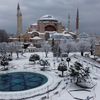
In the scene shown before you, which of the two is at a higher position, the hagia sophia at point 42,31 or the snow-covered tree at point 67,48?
the hagia sophia at point 42,31

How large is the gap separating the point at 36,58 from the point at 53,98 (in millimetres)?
11917

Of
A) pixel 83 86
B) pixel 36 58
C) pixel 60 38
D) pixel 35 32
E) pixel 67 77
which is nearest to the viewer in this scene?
pixel 83 86

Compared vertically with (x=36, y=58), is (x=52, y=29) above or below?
above

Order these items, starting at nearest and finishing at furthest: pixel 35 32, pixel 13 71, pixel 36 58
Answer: pixel 13 71 < pixel 36 58 < pixel 35 32

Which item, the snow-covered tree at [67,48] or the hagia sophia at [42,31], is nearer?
the snow-covered tree at [67,48]

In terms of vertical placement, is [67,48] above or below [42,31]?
below

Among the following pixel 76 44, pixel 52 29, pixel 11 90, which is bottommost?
pixel 11 90

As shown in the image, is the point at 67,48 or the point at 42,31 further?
the point at 42,31

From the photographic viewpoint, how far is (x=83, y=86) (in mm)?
13844

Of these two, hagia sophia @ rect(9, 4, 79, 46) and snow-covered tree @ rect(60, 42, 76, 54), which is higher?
hagia sophia @ rect(9, 4, 79, 46)

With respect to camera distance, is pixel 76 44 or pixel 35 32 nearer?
pixel 76 44

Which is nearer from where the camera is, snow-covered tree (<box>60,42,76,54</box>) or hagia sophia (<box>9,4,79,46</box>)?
snow-covered tree (<box>60,42,76,54</box>)

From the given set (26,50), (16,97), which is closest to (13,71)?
(16,97)

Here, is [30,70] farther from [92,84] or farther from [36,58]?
[92,84]
